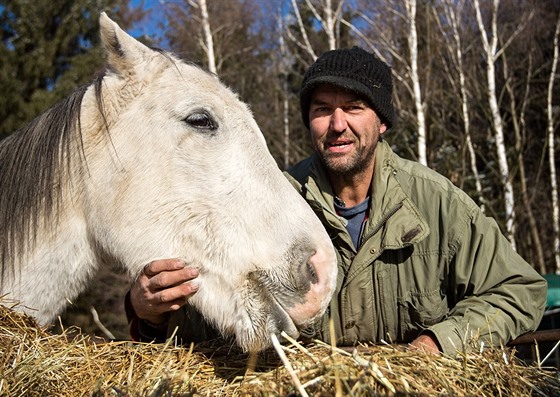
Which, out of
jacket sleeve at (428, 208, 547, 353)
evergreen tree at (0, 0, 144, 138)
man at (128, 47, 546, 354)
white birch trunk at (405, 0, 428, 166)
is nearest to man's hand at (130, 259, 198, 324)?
man at (128, 47, 546, 354)

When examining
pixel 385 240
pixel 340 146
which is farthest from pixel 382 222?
pixel 340 146

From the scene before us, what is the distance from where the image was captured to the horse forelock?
2.34m

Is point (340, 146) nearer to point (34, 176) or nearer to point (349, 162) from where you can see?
point (349, 162)

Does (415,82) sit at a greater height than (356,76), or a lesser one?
greater

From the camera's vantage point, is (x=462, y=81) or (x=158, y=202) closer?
(x=158, y=202)

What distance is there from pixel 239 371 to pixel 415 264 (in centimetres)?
128

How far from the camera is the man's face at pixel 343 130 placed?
3076 mm

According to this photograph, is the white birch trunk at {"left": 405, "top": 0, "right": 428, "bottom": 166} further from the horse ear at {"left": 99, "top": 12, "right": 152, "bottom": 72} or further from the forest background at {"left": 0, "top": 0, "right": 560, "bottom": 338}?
the horse ear at {"left": 99, "top": 12, "right": 152, "bottom": 72}

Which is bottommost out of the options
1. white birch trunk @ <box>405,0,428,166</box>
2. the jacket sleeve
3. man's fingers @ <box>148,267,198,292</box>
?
the jacket sleeve

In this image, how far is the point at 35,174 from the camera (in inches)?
95.2

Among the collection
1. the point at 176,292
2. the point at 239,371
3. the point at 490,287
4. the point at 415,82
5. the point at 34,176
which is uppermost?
the point at 415,82

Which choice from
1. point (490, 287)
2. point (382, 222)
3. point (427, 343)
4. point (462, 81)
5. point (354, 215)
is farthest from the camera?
point (462, 81)

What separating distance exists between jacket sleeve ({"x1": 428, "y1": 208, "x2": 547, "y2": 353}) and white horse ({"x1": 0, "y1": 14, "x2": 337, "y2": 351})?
2.87 feet

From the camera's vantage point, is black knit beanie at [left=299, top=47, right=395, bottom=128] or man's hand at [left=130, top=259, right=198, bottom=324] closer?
man's hand at [left=130, top=259, right=198, bottom=324]
